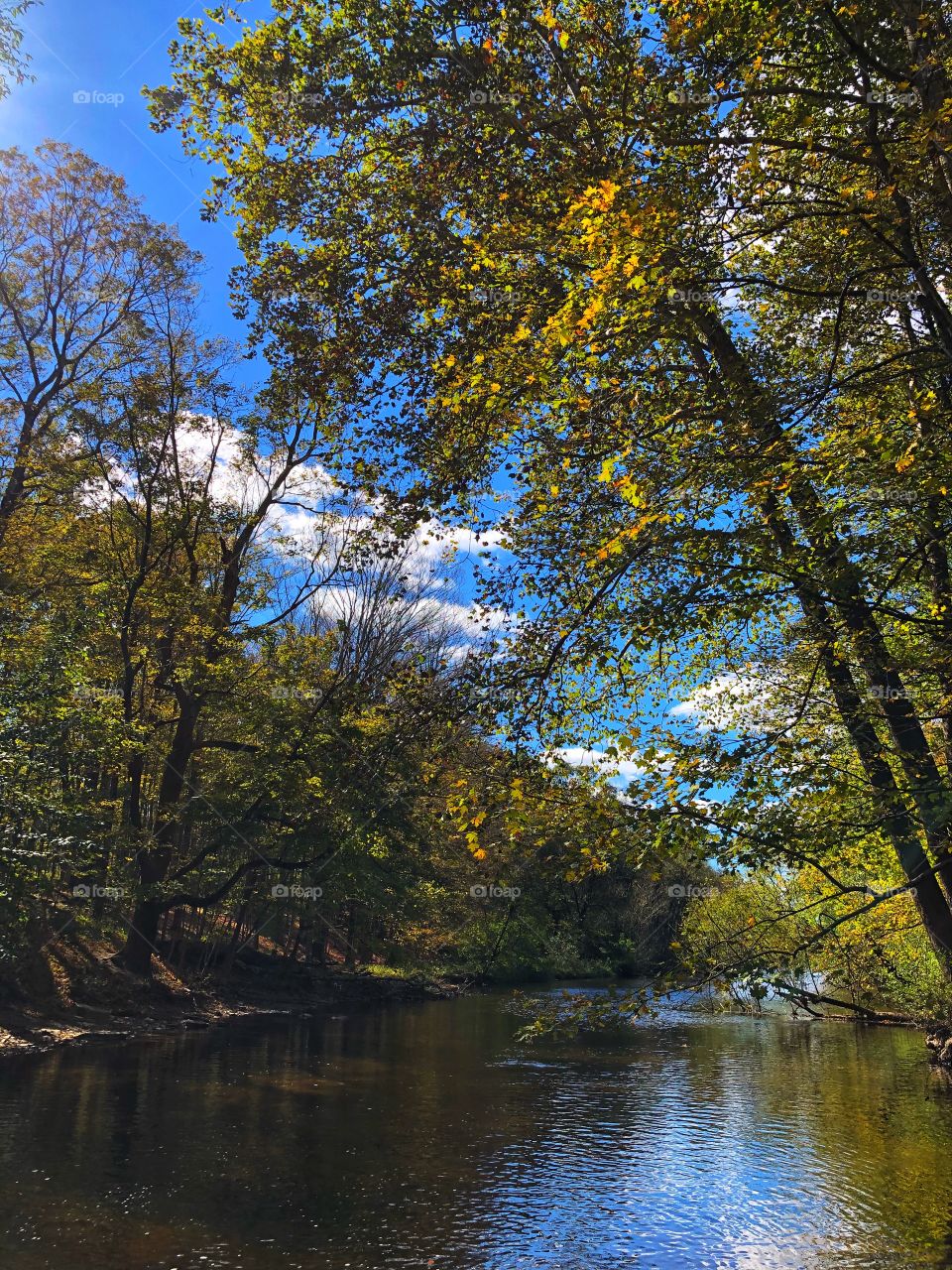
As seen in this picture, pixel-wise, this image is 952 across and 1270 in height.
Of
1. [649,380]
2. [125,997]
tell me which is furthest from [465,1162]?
[125,997]

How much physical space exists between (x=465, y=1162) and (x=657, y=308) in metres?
12.4

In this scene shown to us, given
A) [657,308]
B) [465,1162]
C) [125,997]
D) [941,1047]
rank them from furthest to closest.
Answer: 1. [125,997]
2. [941,1047]
3. [465,1162]
4. [657,308]

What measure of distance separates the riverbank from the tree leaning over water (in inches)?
734

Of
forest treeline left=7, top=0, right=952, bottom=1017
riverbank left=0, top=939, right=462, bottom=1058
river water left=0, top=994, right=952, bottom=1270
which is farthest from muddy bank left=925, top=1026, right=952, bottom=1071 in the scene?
riverbank left=0, top=939, right=462, bottom=1058

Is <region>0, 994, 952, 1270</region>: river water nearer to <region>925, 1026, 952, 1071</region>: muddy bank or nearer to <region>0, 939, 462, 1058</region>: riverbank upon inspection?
<region>925, 1026, 952, 1071</region>: muddy bank

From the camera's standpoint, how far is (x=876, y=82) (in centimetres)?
902

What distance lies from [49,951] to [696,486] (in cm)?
2534

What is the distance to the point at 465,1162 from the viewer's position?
523 inches

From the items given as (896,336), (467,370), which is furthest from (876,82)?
(467,370)

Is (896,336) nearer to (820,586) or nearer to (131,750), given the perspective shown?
(820,586)

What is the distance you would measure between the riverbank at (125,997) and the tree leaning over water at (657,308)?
61.1 feet

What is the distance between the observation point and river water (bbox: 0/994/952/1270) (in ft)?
32.7

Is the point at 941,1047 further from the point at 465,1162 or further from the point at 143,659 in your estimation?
the point at 143,659

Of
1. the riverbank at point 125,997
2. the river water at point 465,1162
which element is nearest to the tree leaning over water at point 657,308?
the river water at point 465,1162
